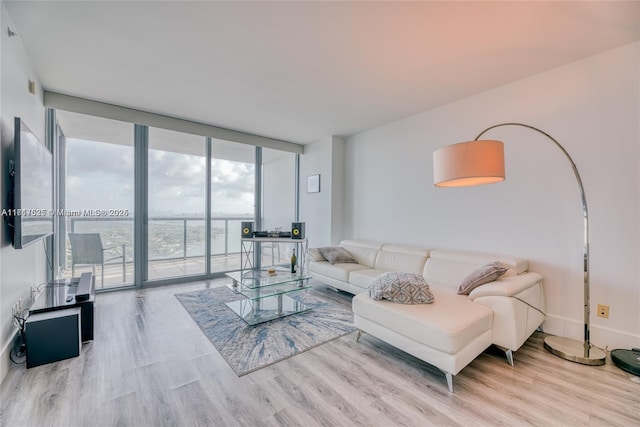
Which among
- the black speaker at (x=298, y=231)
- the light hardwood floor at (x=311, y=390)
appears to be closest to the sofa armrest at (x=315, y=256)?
the black speaker at (x=298, y=231)

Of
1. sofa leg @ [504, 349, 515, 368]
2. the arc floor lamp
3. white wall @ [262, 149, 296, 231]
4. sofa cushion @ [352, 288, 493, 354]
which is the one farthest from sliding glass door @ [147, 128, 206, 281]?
sofa leg @ [504, 349, 515, 368]

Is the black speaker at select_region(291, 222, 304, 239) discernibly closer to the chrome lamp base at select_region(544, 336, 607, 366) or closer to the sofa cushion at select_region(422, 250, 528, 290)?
the sofa cushion at select_region(422, 250, 528, 290)

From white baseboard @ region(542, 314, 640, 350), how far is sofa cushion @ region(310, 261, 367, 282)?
6.46 feet

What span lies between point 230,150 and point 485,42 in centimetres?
386

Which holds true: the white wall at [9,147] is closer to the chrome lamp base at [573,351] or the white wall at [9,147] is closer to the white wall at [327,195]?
the white wall at [327,195]

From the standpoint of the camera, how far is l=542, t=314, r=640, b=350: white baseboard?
216cm

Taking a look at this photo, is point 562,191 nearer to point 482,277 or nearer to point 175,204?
point 482,277

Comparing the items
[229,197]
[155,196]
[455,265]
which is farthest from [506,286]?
[155,196]

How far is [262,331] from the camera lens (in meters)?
2.54

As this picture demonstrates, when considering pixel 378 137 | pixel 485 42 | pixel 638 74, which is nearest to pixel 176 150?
pixel 378 137

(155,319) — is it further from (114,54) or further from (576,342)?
(576,342)

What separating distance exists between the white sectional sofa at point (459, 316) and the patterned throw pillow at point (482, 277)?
0.07 m

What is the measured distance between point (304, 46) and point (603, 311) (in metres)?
3.39

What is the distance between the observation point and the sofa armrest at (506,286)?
6.73 feet
